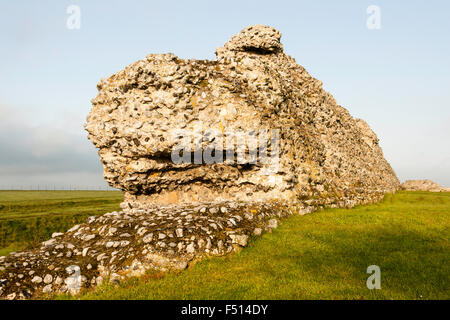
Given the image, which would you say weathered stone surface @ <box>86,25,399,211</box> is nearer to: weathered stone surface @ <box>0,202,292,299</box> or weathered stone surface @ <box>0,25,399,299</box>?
weathered stone surface @ <box>0,25,399,299</box>

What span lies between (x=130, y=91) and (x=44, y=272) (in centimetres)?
1104

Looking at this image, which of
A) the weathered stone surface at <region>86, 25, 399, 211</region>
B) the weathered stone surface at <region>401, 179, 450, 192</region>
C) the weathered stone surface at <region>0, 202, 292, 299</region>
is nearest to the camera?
the weathered stone surface at <region>0, 202, 292, 299</region>

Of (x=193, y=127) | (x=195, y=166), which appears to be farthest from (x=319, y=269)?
(x=193, y=127)

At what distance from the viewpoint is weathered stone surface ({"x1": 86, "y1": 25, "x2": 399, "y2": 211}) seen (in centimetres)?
1723

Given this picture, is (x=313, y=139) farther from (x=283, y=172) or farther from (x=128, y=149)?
(x=128, y=149)

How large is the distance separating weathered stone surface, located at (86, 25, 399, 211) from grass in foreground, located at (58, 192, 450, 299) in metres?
4.93

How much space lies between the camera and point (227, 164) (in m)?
18.0

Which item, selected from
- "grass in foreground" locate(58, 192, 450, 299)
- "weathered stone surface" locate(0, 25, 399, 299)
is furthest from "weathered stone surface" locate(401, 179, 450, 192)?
"grass in foreground" locate(58, 192, 450, 299)

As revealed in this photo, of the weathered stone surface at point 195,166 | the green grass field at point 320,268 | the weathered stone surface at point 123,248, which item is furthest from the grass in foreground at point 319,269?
A: the weathered stone surface at point 195,166

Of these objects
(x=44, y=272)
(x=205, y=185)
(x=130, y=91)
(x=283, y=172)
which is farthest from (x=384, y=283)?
(x=130, y=91)

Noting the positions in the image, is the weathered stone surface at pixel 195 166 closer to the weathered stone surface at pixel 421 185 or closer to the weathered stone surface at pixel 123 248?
the weathered stone surface at pixel 123 248

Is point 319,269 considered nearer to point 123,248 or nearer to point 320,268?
point 320,268
